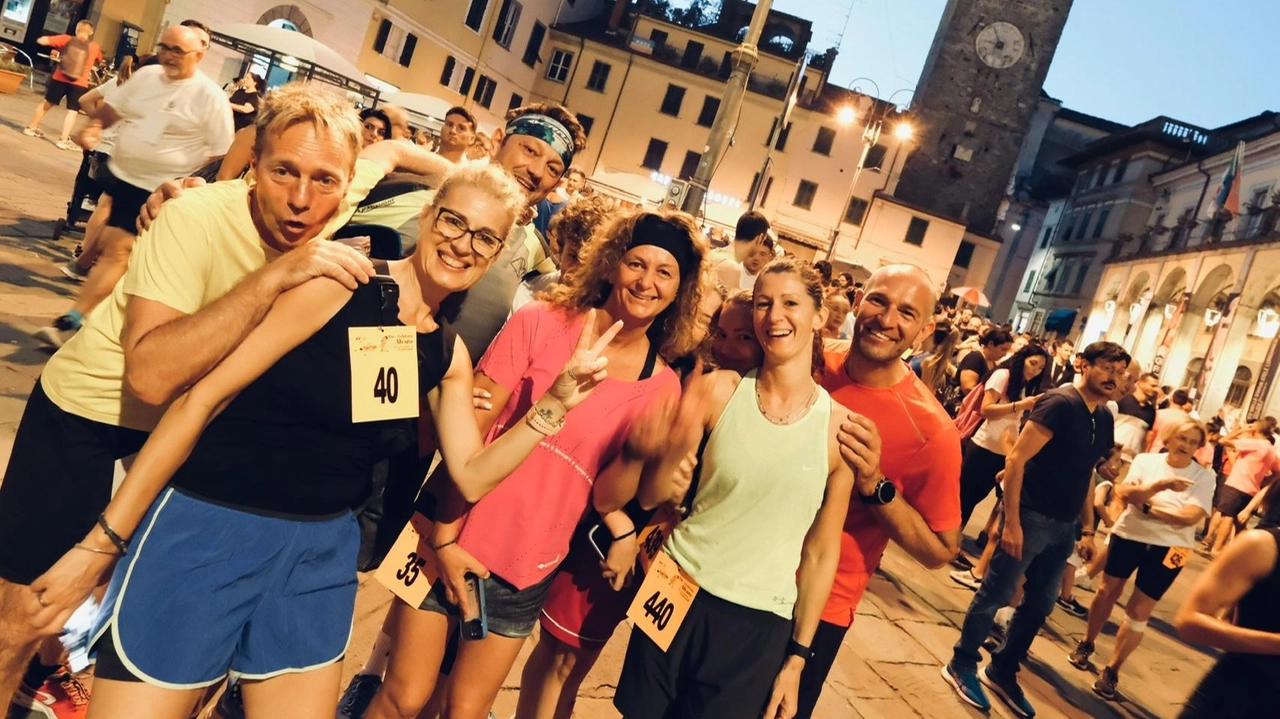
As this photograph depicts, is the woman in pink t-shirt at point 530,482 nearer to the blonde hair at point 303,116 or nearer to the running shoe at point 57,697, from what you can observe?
the blonde hair at point 303,116

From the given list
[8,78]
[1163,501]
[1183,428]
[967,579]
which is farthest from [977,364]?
[8,78]

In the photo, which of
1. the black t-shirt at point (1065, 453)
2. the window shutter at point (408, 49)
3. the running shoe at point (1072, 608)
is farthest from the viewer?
the window shutter at point (408, 49)

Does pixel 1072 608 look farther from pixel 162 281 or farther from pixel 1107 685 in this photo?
pixel 162 281

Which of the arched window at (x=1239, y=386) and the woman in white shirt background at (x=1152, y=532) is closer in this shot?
the woman in white shirt background at (x=1152, y=532)

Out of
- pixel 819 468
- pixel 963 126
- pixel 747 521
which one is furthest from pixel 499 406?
pixel 963 126

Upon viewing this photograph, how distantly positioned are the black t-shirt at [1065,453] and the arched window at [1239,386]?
21637 mm

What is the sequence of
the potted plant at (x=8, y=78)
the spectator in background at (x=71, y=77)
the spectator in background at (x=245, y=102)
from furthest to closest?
the potted plant at (x=8, y=78), the spectator in background at (x=71, y=77), the spectator in background at (x=245, y=102)

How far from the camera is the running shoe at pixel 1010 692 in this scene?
4.54 m

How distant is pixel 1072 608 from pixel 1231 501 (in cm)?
609

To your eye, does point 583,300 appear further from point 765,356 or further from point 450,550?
point 450,550

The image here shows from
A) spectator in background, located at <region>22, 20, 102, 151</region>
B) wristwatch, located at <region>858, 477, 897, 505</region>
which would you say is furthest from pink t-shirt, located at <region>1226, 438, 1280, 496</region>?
spectator in background, located at <region>22, 20, 102, 151</region>

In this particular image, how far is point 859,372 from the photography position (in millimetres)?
2609

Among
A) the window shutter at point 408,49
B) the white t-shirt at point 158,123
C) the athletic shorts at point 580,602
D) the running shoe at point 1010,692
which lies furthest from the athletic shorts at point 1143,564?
the window shutter at point 408,49

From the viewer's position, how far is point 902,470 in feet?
8.23
